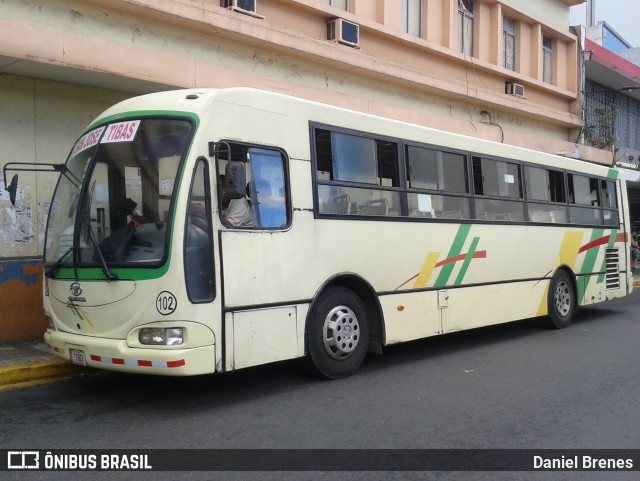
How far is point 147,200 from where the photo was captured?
223 inches

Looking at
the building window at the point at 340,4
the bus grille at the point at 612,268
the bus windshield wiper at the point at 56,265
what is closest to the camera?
the bus windshield wiper at the point at 56,265

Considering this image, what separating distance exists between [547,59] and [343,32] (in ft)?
33.5

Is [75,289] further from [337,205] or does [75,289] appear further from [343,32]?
[343,32]

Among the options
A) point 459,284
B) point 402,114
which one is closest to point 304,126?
point 459,284

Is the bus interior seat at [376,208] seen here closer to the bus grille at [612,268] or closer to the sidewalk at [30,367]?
the sidewalk at [30,367]

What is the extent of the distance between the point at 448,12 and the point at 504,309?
9.03 m

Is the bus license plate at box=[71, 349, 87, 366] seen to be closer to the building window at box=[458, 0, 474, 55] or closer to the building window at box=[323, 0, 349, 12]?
the building window at box=[323, 0, 349, 12]

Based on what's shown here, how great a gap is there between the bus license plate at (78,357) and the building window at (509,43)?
50.8 ft

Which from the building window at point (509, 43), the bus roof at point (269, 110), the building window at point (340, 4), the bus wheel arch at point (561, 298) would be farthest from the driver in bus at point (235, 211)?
the building window at point (509, 43)

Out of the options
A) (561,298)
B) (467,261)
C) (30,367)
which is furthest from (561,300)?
(30,367)

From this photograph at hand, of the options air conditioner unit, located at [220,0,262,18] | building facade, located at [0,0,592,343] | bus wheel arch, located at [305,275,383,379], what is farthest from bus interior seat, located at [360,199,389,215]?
air conditioner unit, located at [220,0,262,18]

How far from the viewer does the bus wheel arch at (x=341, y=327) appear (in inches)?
258

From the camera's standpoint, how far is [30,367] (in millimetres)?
6945

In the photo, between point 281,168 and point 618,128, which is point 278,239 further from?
point 618,128
